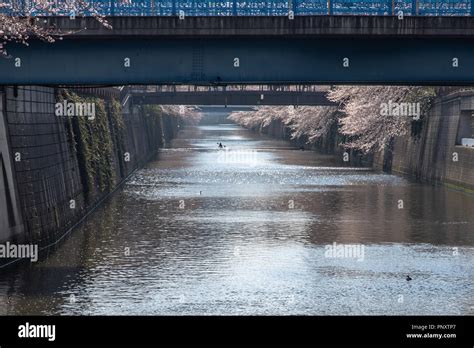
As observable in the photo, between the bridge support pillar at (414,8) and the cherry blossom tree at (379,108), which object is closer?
the bridge support pillar at (414,8)

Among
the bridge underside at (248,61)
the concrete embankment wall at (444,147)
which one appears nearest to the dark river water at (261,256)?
the concrete embankment wall at (444,147)

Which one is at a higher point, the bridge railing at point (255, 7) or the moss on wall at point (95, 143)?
the bridge railing at point (255, 7)

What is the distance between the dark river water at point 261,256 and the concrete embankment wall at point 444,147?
180 cm

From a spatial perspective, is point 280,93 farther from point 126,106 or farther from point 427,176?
point 427,176

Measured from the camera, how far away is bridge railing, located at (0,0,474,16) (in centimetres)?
3478

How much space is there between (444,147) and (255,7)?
36122mm

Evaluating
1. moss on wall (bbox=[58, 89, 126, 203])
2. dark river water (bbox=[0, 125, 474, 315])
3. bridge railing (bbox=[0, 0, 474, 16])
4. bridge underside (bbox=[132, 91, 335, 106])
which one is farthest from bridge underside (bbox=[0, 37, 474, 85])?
bridge underside (bbox=[132, 91, 335, 106])

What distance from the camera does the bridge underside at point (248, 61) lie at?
34438 millimetres

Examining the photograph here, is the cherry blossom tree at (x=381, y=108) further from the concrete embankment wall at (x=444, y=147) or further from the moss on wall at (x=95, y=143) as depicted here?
the moss on wall at (x=95, y=143)

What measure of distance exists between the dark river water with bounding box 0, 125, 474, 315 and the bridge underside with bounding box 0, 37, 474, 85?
7.01 metres

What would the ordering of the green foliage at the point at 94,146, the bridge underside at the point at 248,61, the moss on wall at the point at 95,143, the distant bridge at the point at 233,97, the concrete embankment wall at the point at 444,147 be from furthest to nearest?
the distant bridge at the point at 233,97, the concrete embankment wall at the point at 444,147, the green foliage at the point at 94,146, the moss on wall at the point at 95,143, the bridge underside at the point at 248,61

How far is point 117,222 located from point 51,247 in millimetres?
9064

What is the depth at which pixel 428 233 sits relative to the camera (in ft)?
152
